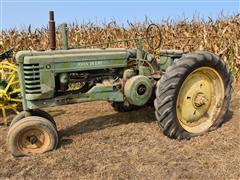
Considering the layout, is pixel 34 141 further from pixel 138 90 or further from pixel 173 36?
pixel 173 36

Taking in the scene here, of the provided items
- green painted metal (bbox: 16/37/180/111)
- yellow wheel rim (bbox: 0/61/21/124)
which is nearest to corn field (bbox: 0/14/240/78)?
yellow wheel rim (bbox: 0/61/21/124)

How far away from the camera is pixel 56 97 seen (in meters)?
4.65

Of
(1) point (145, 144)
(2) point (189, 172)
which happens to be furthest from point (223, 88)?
(2) point (189, 172)

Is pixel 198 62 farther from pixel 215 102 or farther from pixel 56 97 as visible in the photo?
pixel 56 97

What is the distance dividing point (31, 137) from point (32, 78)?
740 mm

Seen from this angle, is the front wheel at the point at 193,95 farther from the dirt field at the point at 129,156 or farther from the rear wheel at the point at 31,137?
the rear wheel at the point at 31,137

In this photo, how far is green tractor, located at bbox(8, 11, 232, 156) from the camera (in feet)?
14.3

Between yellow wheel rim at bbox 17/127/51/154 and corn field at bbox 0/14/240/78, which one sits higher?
corn field at bbox 0/14/240/78

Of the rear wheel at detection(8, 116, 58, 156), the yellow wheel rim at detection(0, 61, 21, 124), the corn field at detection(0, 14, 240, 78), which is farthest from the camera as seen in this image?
the corn field at detection(0, 14, 240, 78)

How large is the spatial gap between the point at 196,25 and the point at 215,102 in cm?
663

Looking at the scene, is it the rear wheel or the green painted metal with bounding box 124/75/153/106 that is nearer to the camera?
the rear wheel

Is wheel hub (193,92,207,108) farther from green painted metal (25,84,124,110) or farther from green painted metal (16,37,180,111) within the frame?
green painted metal (25,84,124,110)

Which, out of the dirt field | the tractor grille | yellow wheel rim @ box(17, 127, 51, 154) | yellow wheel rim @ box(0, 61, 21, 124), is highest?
the tractor grille

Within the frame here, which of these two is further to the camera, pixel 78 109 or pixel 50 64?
pixel 78 109
